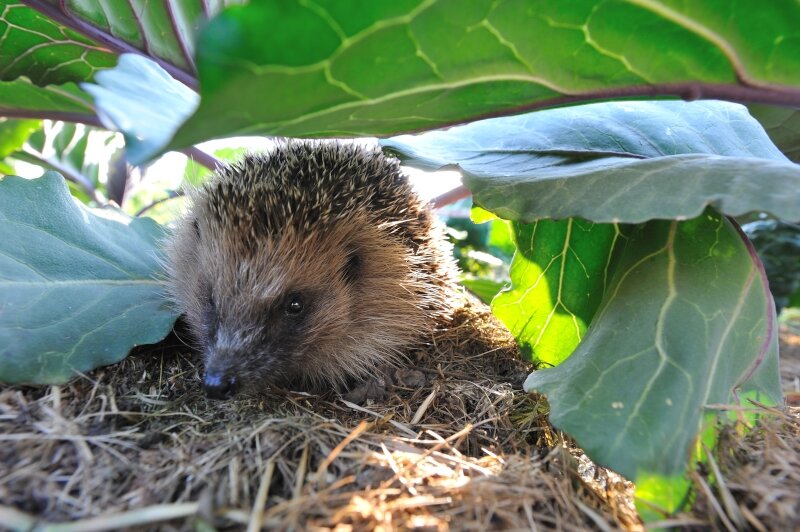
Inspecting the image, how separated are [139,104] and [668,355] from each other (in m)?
2.01

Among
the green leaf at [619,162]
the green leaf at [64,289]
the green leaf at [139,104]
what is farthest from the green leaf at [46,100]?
the green leaf at [619,162]

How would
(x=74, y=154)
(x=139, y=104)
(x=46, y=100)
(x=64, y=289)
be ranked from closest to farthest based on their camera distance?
(x=139, y=104) → (x=64, y=289) → (x=46, y=100) → (x=74, y=154)

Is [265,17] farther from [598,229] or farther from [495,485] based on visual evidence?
[598,229]

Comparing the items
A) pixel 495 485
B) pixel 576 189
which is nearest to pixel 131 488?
pixel 495 485

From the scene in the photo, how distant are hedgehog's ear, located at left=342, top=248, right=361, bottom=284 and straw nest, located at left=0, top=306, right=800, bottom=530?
90cm

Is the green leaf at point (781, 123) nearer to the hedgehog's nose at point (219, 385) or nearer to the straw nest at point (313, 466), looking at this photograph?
the straw nest at point (313, 466)

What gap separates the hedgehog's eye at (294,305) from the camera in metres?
2.80

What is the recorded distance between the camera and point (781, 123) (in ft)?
11.3

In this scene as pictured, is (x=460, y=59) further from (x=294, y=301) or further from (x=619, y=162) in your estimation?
(x=294, y=301)

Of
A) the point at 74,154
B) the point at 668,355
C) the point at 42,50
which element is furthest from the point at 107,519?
the point at 74,154

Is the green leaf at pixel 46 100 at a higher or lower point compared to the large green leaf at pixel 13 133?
higher

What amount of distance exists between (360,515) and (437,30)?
144 centimetres

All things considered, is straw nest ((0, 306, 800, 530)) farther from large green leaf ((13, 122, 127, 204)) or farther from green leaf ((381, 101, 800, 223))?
large green leaf ((13, 122, 127, 204))

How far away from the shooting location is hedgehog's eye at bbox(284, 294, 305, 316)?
2.80m
